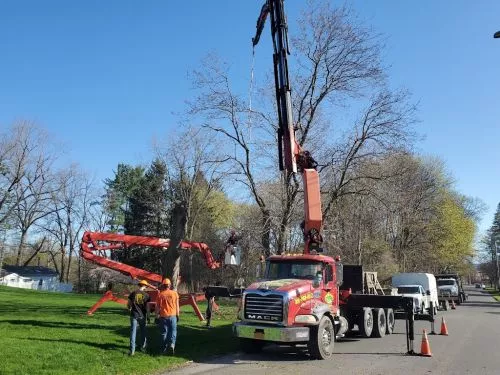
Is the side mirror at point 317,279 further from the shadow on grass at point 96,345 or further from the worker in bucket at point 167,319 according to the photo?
the shadow on grass at point 96,345

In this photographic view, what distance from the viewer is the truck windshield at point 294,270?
14.0m

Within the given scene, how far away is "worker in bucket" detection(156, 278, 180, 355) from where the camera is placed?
12211mm

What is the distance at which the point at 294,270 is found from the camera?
14125 millimetres

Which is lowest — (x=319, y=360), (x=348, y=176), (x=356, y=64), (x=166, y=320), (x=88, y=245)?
(x=319, y=360)

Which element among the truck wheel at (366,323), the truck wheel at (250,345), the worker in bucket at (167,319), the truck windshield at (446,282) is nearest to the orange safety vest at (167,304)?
the worker in bucket at (167,319)

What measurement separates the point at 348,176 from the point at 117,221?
5095 centimetres

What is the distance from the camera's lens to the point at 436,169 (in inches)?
2450

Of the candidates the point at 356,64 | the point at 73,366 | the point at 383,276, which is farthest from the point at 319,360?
the point at 383,276

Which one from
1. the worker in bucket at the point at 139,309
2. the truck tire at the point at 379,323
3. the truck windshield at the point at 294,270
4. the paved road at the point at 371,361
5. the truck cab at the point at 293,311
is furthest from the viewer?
the truck tire at the point at 379,323

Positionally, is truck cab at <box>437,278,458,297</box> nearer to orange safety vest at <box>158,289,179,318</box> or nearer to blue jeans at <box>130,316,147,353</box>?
orange safety vest at <box>158,289,179,318</box>

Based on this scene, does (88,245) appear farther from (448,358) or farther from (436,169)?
(436,169)

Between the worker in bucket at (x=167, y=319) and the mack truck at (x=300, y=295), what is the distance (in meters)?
1.63

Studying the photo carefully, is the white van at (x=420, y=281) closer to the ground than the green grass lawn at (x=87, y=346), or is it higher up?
higher up

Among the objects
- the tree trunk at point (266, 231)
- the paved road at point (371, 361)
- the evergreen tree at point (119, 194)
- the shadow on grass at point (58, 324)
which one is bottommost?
the paved road at point (371, 361)
